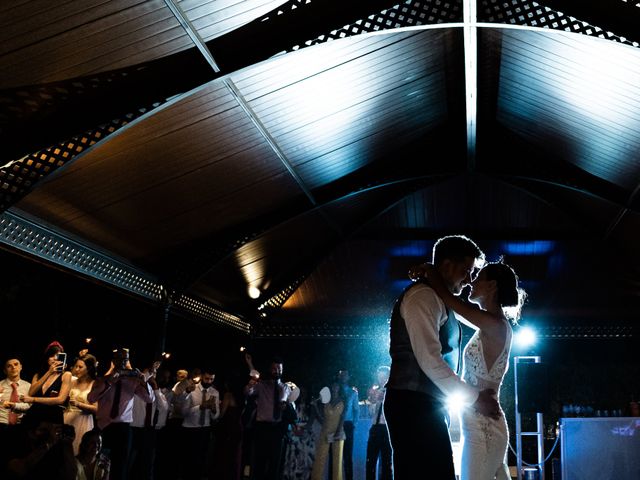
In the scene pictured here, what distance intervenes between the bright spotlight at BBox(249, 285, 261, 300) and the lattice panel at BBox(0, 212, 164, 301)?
376 centimetres

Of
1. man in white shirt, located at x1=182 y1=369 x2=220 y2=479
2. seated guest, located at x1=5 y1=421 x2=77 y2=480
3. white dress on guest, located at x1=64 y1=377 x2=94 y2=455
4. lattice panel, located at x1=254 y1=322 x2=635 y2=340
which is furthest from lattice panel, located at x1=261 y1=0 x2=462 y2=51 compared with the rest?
lattice panel, located at x1=254 y1=322 x2=635 y2=340

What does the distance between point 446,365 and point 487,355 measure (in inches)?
30.7

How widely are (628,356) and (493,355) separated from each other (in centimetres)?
1526

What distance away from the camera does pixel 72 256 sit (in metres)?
9.69

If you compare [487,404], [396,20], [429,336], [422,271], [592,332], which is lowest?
[487,404]

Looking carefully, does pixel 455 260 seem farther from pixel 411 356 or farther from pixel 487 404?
pixel 487 404

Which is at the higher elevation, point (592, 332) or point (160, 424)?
point (592, 332)

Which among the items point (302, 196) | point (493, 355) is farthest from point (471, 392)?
point (302, 196)

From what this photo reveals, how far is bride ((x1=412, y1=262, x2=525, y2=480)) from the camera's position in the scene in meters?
3.29

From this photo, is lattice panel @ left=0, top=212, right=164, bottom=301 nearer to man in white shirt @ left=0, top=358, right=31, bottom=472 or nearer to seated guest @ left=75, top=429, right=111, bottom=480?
man in white shirt @ left=0, top=358, right=31, bottom=472

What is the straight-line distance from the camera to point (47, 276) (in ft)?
46.7

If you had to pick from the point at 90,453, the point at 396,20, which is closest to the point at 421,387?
the point at 396,20

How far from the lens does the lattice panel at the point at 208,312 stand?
13203mm

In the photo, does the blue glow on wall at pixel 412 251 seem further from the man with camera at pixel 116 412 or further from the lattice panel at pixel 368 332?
the man with camera at pixel 116 412
